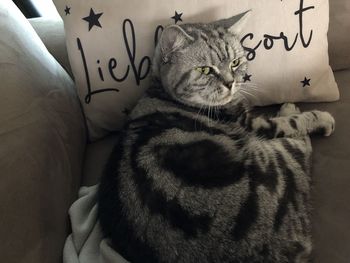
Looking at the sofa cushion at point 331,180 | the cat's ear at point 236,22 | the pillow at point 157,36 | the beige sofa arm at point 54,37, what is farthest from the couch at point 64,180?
the cat's ear at point 236,22

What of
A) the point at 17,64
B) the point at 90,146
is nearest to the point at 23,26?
the point at 17,64

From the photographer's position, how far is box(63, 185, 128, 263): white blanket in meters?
0.81

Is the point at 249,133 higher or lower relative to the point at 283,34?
lower

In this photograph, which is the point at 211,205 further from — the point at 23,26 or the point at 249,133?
the point at 23,26

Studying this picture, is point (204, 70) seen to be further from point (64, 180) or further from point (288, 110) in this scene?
point (64, 180)

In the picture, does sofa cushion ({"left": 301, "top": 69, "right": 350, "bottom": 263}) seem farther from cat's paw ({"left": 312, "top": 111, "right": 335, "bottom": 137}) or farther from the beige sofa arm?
the beige sofa arm

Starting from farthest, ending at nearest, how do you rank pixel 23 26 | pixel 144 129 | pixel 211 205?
pixel 23 26 < pixel 144 129 < pixel 211 205

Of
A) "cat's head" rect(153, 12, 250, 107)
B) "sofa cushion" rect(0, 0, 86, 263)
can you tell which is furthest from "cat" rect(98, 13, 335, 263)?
"sofa cushion" rect(0, 0, 86, 263)

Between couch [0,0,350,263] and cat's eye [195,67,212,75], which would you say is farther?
cat's eye [195,67,212,75]

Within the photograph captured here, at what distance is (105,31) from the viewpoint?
96 cm

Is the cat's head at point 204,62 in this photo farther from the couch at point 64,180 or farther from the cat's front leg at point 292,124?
the couch at point 64,180

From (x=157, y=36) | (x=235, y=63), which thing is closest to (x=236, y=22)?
(x=235, y=63)

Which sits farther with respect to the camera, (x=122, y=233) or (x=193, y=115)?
(x=193, y=115)

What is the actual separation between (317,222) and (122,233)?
1.47 ft
